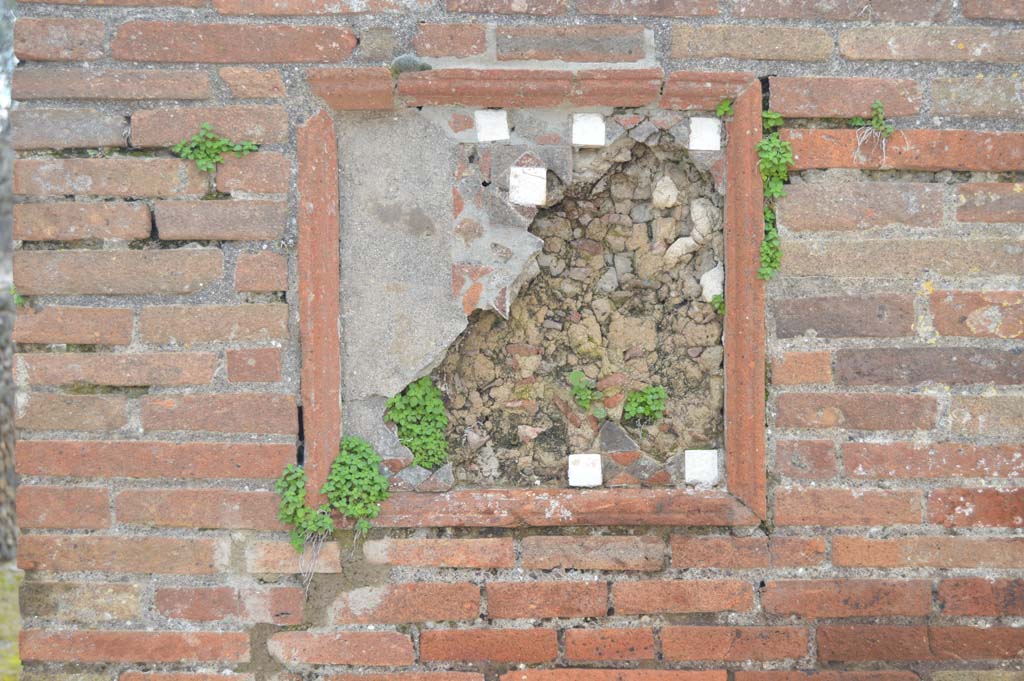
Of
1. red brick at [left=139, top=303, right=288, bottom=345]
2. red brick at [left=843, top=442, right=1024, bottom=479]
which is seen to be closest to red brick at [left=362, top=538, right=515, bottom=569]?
red brick at [left=139, top=303, right=288, bottom=345]

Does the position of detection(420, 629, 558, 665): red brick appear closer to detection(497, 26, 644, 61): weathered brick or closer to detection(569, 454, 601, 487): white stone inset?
detection(569, 454, 601, 487): white stone inset

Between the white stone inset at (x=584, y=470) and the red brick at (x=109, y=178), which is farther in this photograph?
the white stone inset at (x=584, y=470)

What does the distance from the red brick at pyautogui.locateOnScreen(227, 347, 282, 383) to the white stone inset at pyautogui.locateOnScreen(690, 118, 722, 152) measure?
1296 mm

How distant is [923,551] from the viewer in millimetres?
1945

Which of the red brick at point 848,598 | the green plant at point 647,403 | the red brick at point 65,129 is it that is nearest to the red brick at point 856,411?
the green plant at point 647,403

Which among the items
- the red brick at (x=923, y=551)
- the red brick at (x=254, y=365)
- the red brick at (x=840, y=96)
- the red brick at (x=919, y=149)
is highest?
the red brick at (x=840, y=96)

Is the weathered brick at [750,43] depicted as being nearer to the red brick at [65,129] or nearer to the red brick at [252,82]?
the red brick at [252,82]

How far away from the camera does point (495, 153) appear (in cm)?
196

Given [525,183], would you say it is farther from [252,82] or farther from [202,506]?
[202,506]

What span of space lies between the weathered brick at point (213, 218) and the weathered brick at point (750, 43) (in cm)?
121

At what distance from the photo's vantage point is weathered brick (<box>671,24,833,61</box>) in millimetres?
1914

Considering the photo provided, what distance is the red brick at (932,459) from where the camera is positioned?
76.4 inches

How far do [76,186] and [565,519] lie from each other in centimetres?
162

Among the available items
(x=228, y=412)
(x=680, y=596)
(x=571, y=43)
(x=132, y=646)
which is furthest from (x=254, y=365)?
(x=680, y=596)
